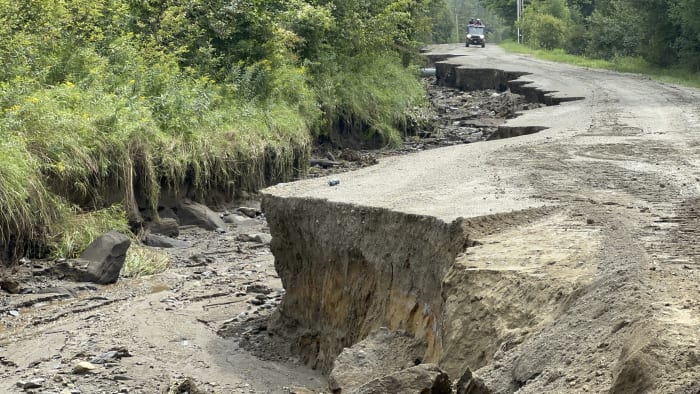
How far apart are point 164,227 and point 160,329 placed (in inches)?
166

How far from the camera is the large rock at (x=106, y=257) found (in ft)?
39.0

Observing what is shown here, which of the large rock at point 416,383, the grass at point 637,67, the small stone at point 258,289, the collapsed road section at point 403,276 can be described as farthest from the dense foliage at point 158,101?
the grass at point 637,67

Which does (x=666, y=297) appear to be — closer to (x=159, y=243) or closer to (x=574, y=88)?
(x=159, y=243)

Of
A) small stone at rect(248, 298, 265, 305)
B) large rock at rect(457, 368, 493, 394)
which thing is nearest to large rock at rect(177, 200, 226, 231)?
small stone at rect(248, 298, 265, 305)

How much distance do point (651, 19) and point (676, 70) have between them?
2.11 metres

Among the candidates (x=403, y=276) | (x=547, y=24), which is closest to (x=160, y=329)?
(x=403, y=276)

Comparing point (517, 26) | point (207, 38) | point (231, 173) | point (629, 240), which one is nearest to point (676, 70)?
point (207, 38)

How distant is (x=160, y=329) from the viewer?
10398 millimetres

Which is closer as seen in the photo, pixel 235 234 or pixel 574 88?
pixel 235 234

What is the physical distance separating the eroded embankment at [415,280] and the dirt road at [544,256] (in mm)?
17

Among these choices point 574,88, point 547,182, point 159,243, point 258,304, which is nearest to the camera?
Result: point 547,182

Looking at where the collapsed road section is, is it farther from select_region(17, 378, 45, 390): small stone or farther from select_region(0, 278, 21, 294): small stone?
select_region(0, 278, 21, 294): small stone

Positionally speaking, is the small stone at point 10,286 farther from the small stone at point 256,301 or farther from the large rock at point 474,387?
the large rock at point 474,387

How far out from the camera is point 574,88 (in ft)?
81.9
